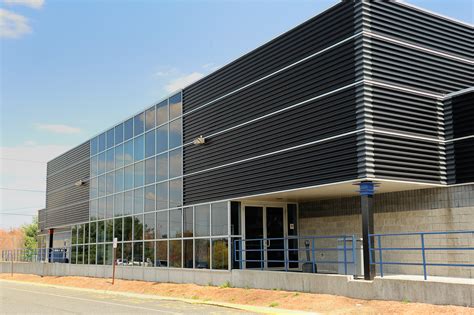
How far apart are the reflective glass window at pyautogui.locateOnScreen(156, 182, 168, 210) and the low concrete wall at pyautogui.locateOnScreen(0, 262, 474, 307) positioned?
3365 millimetres

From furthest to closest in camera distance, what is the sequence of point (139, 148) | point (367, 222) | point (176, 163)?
point (139, 148) → point (176, 163) → point (367, 222)

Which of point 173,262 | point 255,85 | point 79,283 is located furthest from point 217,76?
point 79,283

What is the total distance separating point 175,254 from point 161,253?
5.38ft

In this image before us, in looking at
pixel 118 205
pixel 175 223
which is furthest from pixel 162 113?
pixel 118 205

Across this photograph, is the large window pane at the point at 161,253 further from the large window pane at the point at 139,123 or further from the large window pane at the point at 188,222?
the large window pane at the point at 139,123

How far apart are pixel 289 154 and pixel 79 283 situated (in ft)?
67.8

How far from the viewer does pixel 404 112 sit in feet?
58.2

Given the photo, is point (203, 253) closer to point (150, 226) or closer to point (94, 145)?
point (150, 226)

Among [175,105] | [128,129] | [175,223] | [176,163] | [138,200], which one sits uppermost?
[175,105]

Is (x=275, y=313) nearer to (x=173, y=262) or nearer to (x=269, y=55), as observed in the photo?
(x=269, y=55)

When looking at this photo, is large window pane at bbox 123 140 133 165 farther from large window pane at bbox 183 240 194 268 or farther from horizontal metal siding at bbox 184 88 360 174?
large window pane at bbox 183 240 194 268

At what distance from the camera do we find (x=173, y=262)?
27.5 meters

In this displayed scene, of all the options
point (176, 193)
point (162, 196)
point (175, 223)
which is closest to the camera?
point (175, 223)

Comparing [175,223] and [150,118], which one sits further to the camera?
[150,118]
